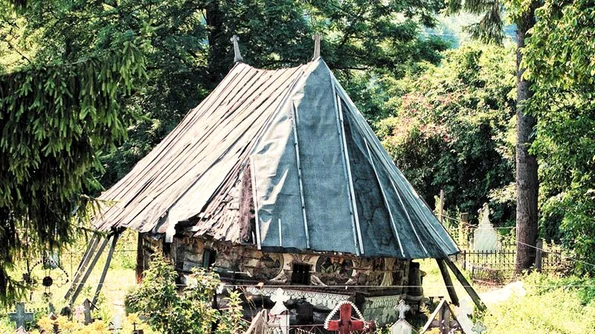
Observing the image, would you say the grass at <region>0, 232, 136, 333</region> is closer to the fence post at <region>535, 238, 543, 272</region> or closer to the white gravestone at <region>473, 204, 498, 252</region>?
the white gravestone at <region>473, 204, 498, 252</region>

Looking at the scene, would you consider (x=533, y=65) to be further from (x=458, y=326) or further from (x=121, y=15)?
(x=121, y=15)

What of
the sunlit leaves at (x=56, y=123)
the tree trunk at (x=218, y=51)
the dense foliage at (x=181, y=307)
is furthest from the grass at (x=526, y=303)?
the tree trunk at (x=218, y=51)

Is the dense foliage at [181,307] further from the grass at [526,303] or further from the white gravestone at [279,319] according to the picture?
the white gravestone at [279,319]

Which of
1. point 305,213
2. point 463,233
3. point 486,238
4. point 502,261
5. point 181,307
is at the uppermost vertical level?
point 305,213

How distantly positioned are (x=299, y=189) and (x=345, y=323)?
2.79 metres

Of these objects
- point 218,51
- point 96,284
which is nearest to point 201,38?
point 218,51

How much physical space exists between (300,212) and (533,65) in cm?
596

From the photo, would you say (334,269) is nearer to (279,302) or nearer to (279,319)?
(279,302)

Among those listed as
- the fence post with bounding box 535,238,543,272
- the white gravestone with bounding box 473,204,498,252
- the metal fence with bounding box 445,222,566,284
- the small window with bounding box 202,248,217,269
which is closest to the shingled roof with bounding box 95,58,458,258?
the small window with bounding box 202,248,217,269

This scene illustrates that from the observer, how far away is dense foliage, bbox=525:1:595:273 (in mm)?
16641

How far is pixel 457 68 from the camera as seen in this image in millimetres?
30859

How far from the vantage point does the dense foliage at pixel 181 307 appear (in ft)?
33.3

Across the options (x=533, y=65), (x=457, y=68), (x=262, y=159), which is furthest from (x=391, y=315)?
(x=457, y=68)

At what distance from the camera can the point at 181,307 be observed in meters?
10.3
